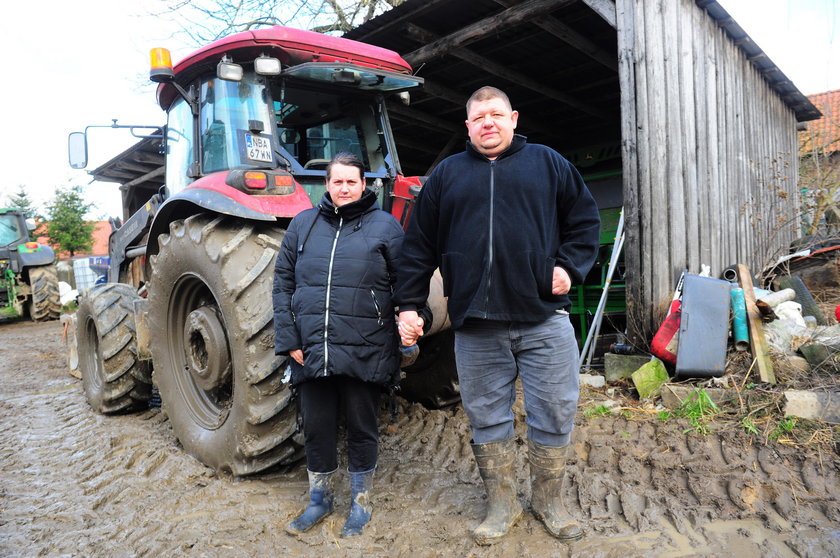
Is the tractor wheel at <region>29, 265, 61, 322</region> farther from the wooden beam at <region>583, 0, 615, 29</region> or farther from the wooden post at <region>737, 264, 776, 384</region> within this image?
the wooden post at <region>737, 264, 776, 384</region>

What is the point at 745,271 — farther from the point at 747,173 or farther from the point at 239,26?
the point at 239,26

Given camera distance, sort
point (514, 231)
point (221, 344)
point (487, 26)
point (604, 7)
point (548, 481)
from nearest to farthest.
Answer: point (514, 231)
point (548, 481)
point (221, 344)
point (604, 7)
point (487, 26)

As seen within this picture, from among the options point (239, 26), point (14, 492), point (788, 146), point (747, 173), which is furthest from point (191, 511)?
point (239, 26)

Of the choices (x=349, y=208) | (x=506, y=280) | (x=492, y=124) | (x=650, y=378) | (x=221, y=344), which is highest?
(x=492, y=124)

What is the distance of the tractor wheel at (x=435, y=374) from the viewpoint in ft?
13.2

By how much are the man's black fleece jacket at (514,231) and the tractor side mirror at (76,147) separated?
302 centimetres

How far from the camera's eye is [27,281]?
44.1 ft

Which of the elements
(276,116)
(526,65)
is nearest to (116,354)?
(276,116)

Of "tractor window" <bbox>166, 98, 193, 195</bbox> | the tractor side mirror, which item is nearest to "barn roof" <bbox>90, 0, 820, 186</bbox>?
the tractor side mirror

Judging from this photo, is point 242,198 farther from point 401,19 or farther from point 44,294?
point 44,294

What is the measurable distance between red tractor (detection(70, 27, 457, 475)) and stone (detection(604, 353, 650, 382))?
1.44 m

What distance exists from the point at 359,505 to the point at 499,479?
25.9 inches

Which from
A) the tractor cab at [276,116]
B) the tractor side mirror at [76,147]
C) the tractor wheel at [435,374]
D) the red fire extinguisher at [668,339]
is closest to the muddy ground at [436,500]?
the tractor wheel at [435,374]

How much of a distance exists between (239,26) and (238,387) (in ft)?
36.7
